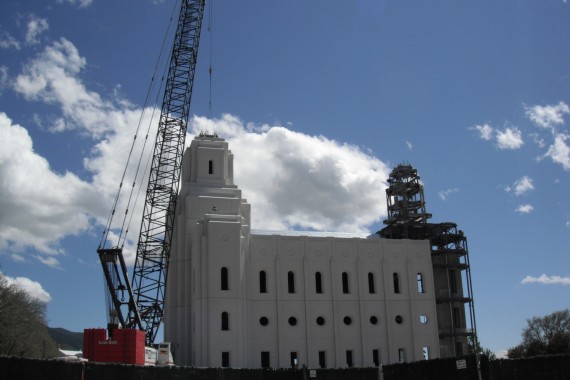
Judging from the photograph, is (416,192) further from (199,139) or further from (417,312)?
A: (199,139)

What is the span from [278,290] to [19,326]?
31.2 meters

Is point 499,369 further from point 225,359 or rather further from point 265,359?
point 265,359

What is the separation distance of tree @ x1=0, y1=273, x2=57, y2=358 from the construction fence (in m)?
38.8

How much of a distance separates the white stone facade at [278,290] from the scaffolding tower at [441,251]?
8.91 feet

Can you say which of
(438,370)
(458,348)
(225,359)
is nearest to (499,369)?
(438,370)

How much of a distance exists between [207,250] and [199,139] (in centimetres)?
1383

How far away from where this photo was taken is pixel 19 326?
2849 inches

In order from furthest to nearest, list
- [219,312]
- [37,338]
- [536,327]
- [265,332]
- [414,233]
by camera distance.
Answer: [536,327] → [37,338] → [414,233] → [265,332] → [219,312]

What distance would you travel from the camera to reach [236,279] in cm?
5788

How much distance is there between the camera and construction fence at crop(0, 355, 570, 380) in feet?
78.3

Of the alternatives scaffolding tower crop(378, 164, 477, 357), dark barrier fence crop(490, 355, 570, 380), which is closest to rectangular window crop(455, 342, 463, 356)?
scaffolding tower crop(378, 164, 477, 357)

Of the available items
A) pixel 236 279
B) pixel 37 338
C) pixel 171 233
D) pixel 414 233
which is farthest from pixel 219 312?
pixel 37 338

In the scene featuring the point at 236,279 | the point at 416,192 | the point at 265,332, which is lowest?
the point at 265,332

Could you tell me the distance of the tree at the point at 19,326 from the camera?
227ft
